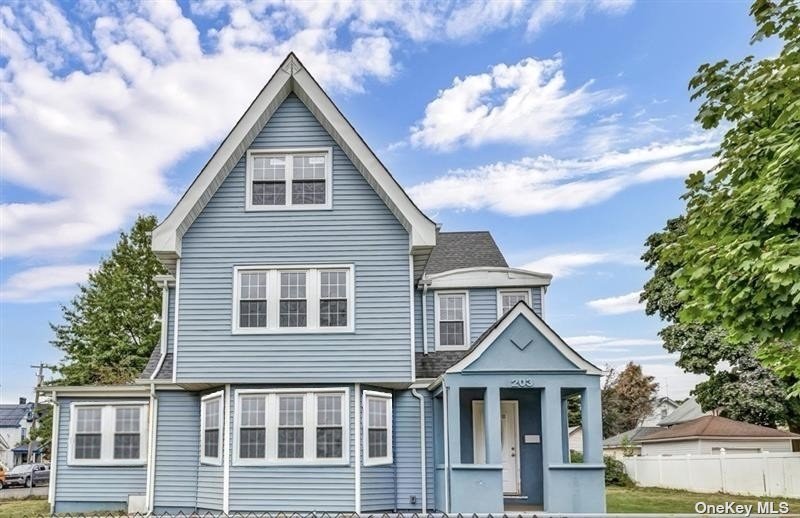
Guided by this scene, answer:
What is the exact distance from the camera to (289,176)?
14961mm

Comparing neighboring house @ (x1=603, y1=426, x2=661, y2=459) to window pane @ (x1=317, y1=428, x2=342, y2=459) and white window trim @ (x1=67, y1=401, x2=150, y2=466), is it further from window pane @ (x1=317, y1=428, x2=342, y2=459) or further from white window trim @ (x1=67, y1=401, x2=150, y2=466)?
white window trim @ (x1=67, y1=401, x2=150, y2=466)

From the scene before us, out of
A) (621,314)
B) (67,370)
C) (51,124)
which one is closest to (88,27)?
(51,124)

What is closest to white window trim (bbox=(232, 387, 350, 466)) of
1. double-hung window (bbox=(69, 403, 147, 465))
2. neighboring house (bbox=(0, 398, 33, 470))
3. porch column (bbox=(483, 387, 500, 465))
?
porch column (bbox=(483, 387, 500, 465))

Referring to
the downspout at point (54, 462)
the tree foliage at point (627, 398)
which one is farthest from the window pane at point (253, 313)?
the tree foliage at point (627, 398)

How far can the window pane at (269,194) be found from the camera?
14.9 meters

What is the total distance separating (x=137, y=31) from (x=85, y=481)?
11929 millimetres

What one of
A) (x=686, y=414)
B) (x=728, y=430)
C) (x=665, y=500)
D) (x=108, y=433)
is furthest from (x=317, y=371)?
(x=686, y=414)

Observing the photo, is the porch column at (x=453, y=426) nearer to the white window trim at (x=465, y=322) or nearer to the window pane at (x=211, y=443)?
the white window trim at (x=465, y=322)

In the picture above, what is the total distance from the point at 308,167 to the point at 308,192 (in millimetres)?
596

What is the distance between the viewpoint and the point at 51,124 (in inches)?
790

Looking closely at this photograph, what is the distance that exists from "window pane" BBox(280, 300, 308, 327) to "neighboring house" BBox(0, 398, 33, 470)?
64230mm

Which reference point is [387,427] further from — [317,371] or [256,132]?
[256,132]

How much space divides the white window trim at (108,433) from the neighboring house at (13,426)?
194ft

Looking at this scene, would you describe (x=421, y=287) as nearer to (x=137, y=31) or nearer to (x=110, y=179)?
(x=137, y=31)
